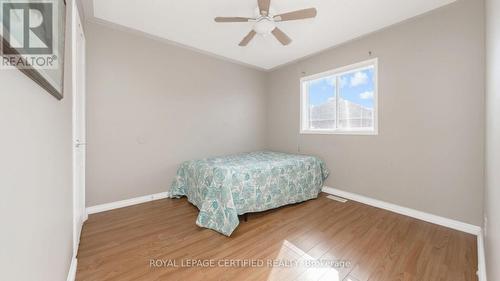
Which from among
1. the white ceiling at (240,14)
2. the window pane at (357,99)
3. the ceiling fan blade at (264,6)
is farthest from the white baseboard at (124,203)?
the window pane at (357,99)

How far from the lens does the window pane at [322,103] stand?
11.5 feet

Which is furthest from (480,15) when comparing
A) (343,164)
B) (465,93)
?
(343,164)

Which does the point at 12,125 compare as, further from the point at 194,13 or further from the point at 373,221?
the point at 373,221

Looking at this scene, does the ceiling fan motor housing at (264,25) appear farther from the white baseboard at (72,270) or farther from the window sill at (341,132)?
the white baseboard at (72,270)

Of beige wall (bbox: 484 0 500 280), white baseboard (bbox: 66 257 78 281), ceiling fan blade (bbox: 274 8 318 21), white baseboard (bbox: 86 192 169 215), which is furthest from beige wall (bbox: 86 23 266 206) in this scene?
beige wall (bbox: 484 0 500 280)

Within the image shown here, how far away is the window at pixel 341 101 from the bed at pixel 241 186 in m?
0.77

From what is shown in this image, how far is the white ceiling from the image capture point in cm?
225

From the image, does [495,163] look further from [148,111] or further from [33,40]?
[148,111]

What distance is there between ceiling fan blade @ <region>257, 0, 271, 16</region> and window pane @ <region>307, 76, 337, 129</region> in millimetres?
1935

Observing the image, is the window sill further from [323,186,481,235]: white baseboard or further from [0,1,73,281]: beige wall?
[0,1,73,281]: beige wall

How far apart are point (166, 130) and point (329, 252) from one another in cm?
282

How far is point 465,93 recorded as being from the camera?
7.04 ft

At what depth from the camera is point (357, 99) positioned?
3.14 metres

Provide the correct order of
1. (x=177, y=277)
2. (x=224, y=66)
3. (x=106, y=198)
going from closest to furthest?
(x=177, y=277)
(x=106, y=198)
(x=224, y=66)
